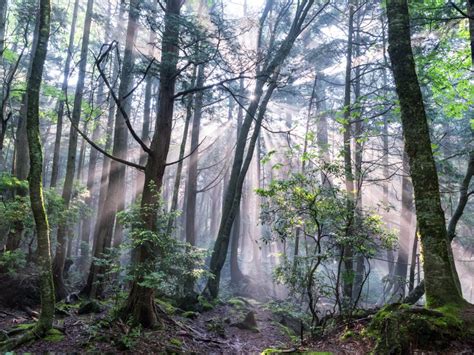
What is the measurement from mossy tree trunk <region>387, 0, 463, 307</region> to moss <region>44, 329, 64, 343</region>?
6628 millimetres

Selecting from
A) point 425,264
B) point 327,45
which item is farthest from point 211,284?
point 327,45

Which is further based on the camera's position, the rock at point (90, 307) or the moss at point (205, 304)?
the moss at point (205, 304)

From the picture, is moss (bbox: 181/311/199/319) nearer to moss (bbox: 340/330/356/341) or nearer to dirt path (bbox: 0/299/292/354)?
dirt path (bbox: 0/299/292/354)

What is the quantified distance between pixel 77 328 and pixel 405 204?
16154mm

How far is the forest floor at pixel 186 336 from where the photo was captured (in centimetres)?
580

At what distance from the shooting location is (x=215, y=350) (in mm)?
8344

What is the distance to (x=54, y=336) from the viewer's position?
687cm

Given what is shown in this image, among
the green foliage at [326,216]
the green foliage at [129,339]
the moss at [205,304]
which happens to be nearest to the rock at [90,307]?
the green foliage at [129,339]

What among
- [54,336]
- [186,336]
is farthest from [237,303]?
A: [54,336]

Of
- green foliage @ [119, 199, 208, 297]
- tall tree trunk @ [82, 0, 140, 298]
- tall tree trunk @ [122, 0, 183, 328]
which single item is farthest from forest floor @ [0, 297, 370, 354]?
tall tree trunk @ [82, 0, 140, 298]

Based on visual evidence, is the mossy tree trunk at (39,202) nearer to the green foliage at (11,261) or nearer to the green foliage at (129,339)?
the green foliage at (129,339)

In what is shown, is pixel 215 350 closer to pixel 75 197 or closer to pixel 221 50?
pixel 221 50

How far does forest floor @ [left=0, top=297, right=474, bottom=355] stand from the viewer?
5802 millimetres

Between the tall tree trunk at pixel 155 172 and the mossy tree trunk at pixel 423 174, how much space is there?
4.77m
